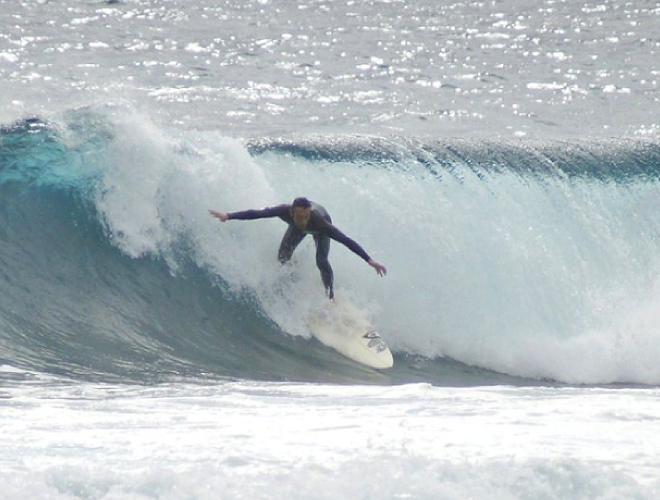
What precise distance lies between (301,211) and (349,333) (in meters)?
1.19

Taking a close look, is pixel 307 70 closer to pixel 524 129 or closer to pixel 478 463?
pixel 524 129

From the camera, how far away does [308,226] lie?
9867 millimetres

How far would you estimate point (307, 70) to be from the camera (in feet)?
61.3

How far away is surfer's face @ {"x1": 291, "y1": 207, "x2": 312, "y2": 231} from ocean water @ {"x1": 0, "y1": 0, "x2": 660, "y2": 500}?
2.22ft

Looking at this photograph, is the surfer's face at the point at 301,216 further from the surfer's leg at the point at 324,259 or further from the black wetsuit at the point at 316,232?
the surfer's leg at the point at 324,259

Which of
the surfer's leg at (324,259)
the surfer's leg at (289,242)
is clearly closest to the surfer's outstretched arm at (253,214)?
the surfer's leg at (289,242)

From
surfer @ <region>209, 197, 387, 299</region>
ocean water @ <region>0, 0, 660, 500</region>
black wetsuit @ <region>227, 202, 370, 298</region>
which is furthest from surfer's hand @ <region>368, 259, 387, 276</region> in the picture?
ocean water @ <region>0, 0, 660, 500</region>

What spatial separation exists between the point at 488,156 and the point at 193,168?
384 centimetres

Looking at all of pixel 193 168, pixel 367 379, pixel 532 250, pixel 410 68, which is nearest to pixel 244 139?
pixel 193 168

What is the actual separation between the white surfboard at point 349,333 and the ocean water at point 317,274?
0.56ft

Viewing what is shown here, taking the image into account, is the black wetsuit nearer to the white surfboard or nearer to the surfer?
the surfer

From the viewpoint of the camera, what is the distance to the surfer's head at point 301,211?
9.66 meters

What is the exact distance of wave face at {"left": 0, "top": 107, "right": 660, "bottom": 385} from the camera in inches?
386

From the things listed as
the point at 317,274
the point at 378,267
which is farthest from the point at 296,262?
the point at 378,267
